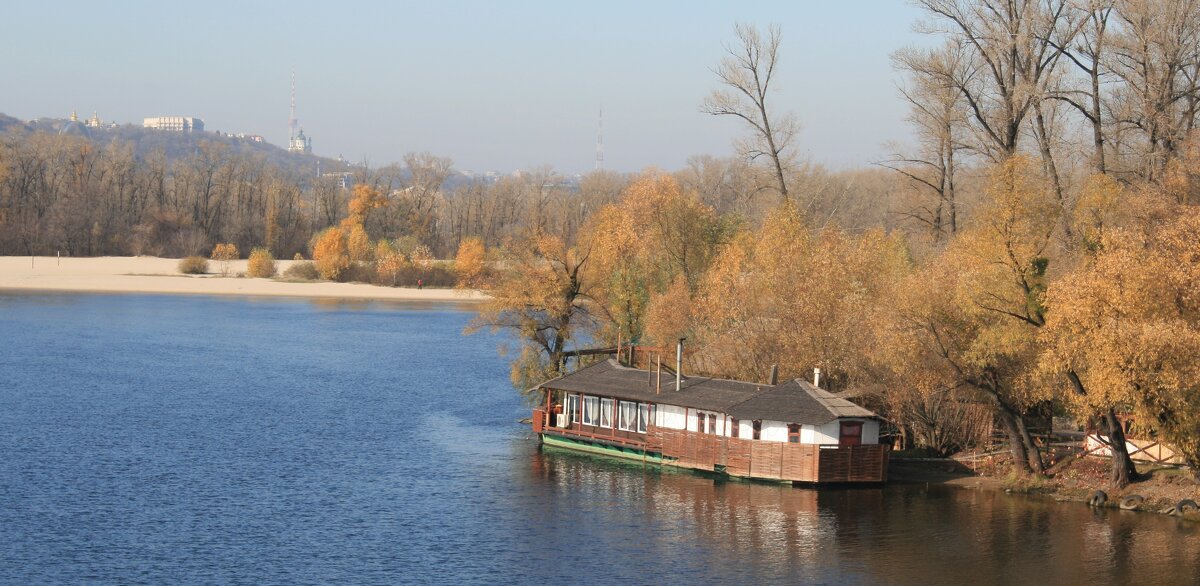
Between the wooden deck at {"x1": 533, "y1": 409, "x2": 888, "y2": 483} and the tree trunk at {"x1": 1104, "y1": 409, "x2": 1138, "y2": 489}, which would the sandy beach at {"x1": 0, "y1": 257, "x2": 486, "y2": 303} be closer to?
the wooden deck at {"x1": 533, "y1": 409, "x2": 888, "y2": 483}

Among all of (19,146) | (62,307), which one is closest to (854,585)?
(62,307)

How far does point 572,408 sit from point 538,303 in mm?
6038

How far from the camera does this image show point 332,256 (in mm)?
141875

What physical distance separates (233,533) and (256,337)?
177 feet

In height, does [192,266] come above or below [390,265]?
below

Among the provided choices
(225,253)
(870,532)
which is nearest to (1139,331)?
(870,532)

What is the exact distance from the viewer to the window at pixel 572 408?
49.8 meters

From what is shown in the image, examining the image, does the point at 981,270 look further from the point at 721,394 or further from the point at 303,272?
the point at 303,272

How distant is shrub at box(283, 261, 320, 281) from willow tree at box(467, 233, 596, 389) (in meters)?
89.5

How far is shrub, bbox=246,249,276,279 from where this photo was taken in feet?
470

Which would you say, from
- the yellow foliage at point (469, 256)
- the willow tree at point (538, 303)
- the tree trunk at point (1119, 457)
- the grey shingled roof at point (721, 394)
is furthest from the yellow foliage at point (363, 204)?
the tree trunk at point (1119, 457)

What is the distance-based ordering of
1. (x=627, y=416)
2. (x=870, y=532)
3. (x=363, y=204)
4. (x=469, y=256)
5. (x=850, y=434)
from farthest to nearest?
(x=363, y=204) < (x=469, y=256) < (x=627, y=416) < (x=850, y=434) < (x=870, y=532)

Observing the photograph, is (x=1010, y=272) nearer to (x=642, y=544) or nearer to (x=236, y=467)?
(x=642, y=544)

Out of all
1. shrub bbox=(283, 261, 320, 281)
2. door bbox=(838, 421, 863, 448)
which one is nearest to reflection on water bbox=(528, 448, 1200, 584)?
door bbox=(838, 421, 863, 448)
